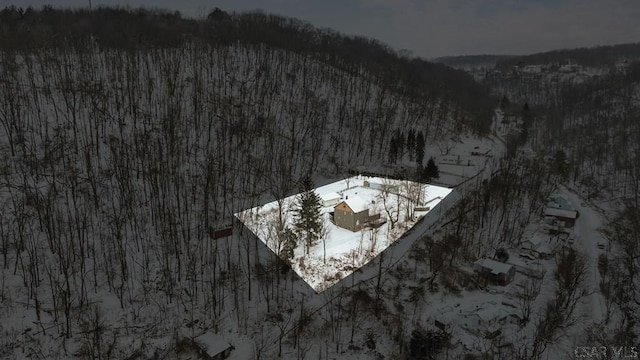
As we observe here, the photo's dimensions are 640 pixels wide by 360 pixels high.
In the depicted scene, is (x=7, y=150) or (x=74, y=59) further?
(x=74, y=59)

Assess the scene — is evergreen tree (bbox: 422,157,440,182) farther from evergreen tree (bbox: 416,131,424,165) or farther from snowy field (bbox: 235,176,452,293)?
evergreen tree (bbox: 416,131,424,165)

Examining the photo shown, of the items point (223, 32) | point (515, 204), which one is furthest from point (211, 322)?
point (223, 32)

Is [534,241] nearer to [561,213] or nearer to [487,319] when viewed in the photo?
[561,213]

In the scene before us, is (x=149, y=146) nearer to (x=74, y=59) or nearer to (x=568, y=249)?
(x=74, y=59)

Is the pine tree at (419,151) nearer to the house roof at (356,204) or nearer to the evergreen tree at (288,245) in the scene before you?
the house roof at (356,204)

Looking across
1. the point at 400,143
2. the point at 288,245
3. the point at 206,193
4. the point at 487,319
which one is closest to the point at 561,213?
the point at 400,143

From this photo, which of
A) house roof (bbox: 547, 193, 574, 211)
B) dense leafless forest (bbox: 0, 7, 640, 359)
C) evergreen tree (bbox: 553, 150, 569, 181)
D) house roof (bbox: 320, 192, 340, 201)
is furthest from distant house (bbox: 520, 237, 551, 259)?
evergreen tree (bbox: 553, 150, 569, 181)

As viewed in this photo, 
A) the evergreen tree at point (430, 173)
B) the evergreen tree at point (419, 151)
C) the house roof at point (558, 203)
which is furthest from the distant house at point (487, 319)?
the evergreen tree at point (419, 151)
